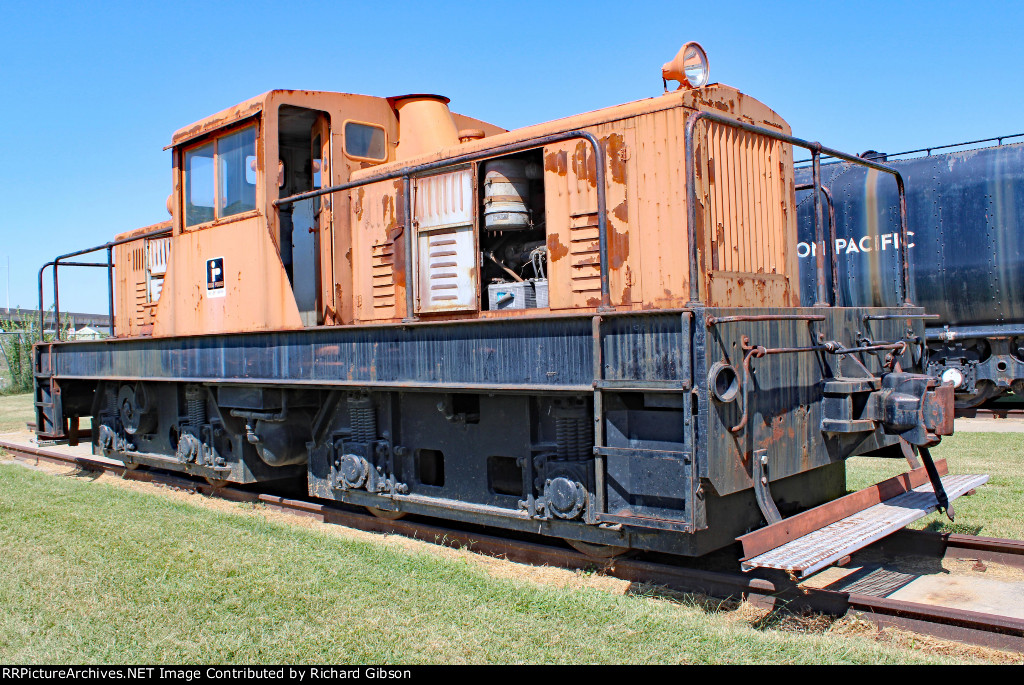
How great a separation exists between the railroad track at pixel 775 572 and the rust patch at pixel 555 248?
6.17 ft

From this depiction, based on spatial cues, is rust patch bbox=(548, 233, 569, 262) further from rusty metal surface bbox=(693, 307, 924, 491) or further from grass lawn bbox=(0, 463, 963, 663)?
grass lawn bbox=(0, 463, 963, 663)

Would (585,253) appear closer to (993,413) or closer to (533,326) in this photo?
(533,326)

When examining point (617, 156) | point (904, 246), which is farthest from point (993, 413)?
point (617, 156)

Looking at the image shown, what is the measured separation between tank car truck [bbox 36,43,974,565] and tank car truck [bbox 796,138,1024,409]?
19.4 feet

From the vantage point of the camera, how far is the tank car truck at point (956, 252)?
436 inches

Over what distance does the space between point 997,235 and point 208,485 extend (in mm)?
10281

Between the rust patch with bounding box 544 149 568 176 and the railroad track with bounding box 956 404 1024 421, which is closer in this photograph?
the rust patch with bounding box 544 149 568 176

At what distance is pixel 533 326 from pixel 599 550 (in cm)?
146

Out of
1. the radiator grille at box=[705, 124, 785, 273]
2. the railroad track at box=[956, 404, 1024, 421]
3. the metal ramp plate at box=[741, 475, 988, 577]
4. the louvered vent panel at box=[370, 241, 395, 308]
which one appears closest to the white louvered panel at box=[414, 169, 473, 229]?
the louvered vent panel at box=[370, 241, 395, 308]

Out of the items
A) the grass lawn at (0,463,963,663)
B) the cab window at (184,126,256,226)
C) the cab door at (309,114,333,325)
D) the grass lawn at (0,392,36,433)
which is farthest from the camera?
the grass lawn at (0,392,36,433)

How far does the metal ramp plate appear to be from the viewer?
3920 mm

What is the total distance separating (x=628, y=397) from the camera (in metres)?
4.64

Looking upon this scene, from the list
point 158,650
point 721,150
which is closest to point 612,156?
point 721,150

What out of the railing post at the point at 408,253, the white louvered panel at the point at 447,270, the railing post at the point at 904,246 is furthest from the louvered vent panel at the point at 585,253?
the railing post at the point at 904,246
